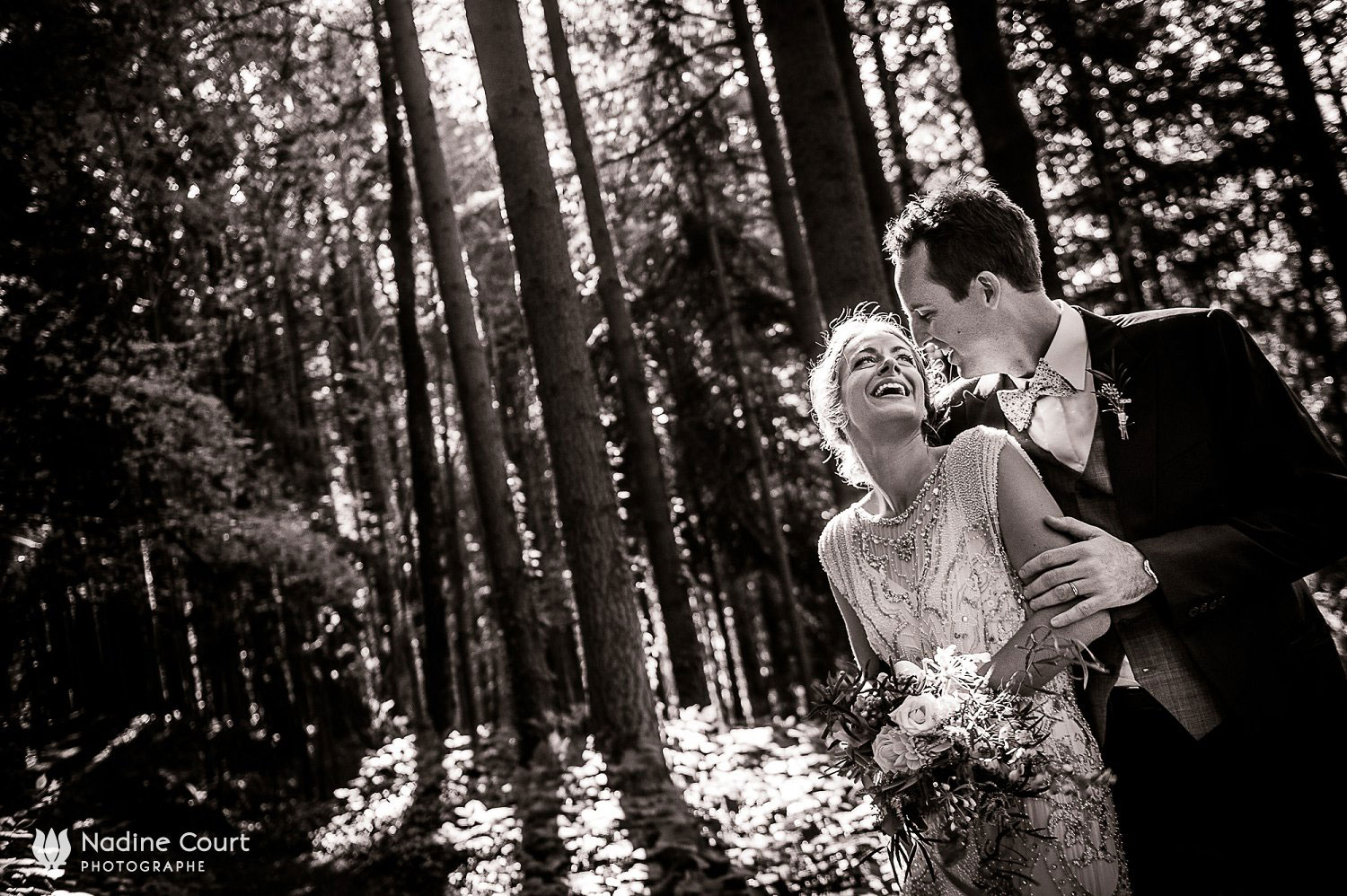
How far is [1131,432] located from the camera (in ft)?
8.48

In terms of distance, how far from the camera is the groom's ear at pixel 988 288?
9.37ft

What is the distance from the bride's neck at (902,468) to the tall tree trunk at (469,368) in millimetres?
7372

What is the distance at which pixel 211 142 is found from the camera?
12578 mm

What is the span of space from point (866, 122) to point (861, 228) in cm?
491

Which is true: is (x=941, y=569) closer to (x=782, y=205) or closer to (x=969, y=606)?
(x=969, y=606)

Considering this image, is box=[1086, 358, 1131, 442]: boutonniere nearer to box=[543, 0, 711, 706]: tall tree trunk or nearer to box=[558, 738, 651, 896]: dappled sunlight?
box=[558, 738, 651, 896]: dappled sunlight

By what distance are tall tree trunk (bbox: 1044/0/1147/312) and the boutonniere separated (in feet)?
21.9

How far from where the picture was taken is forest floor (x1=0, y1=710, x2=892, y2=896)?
5832mm

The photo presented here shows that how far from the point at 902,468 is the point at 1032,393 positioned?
43 centimetres

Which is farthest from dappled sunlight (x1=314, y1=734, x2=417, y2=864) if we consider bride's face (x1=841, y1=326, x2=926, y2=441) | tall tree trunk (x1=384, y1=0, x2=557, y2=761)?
bride's face (x1=841, y1=326, x2=926, y2=441)

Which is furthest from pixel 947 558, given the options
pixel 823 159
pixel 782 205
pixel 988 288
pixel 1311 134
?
pixel 1311 134

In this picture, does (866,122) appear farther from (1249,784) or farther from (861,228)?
(1249,784)

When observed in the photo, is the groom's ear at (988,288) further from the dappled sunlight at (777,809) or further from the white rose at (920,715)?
the dappled sunlight at (777,809)

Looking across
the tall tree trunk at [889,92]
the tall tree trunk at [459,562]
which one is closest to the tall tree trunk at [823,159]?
the tall tree trunk at [889,92]
